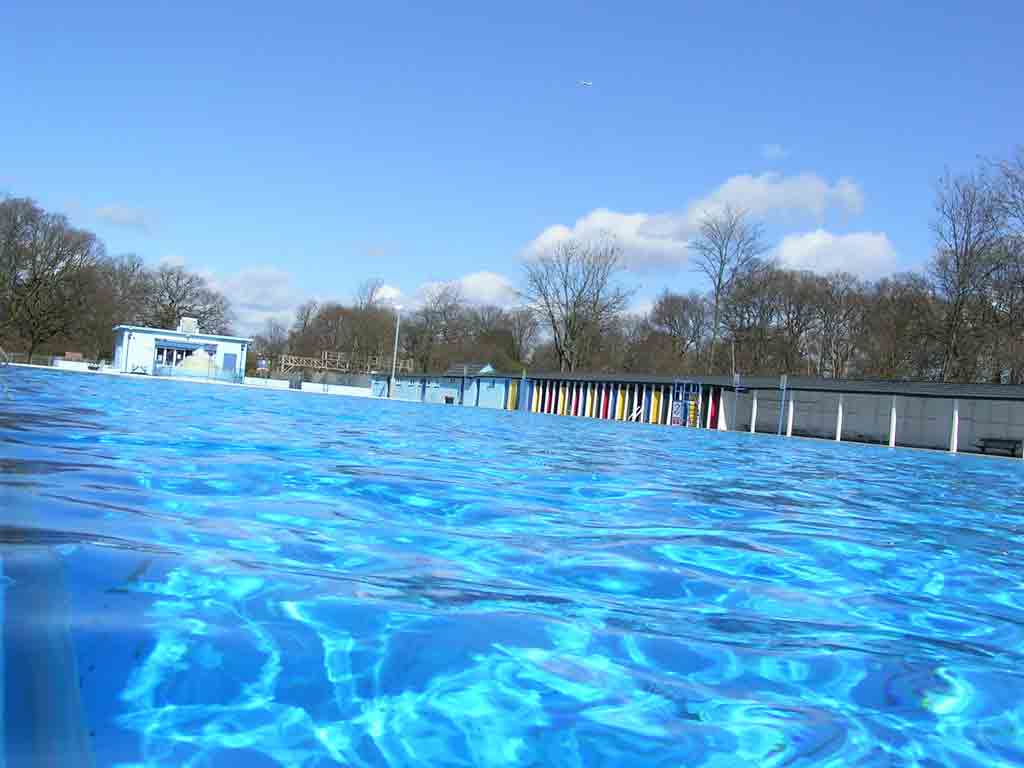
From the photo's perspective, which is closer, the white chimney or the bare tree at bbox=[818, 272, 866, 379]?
the bare tree at bbox=[818, 272, 866, 379]

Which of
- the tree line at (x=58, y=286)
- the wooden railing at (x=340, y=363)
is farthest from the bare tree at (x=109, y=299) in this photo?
the wooden railing at (x=340, y=363)

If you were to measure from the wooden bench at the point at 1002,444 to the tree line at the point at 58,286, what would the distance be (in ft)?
127

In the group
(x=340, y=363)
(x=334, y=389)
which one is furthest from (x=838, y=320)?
(x=340, y=363)

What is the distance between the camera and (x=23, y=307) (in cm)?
4038

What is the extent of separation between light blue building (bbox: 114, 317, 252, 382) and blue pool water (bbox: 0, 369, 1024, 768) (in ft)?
107

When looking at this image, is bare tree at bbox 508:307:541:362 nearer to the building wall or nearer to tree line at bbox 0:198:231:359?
the building wall

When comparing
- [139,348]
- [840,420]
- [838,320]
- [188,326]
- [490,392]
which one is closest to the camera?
[840,420]

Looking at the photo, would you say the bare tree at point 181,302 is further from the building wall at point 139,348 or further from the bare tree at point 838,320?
the bare tree at point 838,320

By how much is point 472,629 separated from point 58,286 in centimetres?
4476

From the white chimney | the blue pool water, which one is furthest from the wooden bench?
the white chimney

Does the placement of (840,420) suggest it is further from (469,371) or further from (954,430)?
(469,371)

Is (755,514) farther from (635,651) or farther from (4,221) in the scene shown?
(4,221)

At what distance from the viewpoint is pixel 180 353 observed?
4078cm

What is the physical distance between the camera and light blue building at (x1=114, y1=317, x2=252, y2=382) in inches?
1430
